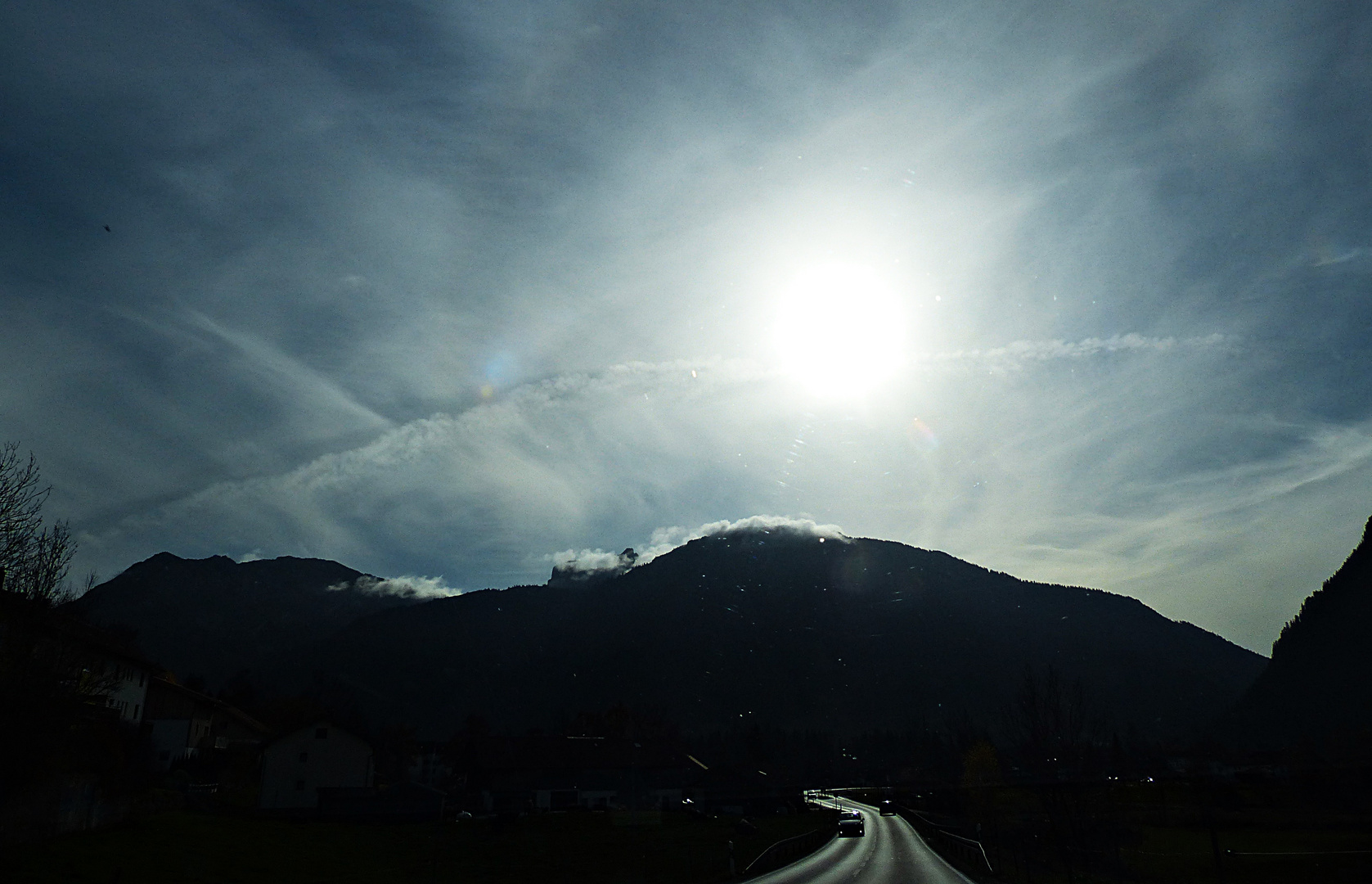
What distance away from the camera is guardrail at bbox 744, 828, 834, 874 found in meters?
33.9

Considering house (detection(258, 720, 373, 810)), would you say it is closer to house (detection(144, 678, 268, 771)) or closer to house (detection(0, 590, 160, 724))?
house (detection(144, 678, 268, 771))

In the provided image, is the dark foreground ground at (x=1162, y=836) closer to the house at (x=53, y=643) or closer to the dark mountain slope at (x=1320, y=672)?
the house at (x=53, y=643)

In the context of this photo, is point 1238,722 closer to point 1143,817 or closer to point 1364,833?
point 1143,817

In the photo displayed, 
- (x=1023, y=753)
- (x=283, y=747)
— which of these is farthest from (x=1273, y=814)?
(x=283, y=747)

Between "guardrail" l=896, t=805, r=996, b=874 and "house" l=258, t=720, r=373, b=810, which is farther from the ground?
"house" l=258, t=720, r=373, b=810

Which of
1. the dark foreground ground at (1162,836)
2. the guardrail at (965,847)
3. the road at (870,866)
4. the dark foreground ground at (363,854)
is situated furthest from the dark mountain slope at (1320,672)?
the dark foreground ground at (363,854)

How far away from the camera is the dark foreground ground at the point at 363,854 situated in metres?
28.4

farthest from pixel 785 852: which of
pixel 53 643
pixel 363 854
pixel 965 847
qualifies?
pixel 53 643

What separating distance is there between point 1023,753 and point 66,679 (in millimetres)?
59138

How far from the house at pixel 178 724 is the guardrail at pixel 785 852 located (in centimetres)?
5990

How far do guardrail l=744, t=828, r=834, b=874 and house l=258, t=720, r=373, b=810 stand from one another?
47608mm

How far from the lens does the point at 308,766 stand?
74750 mm

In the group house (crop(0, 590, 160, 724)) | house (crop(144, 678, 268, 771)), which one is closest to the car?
house (crop(0, 590, 160, 724))

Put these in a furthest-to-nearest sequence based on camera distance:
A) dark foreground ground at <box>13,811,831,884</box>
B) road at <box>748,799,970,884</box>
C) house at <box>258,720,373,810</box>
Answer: house at <box>258,720,373,810</box> < road at <box>748,799,970,884</box> < dark foreground ground at <box>13,811,831,884</box>
